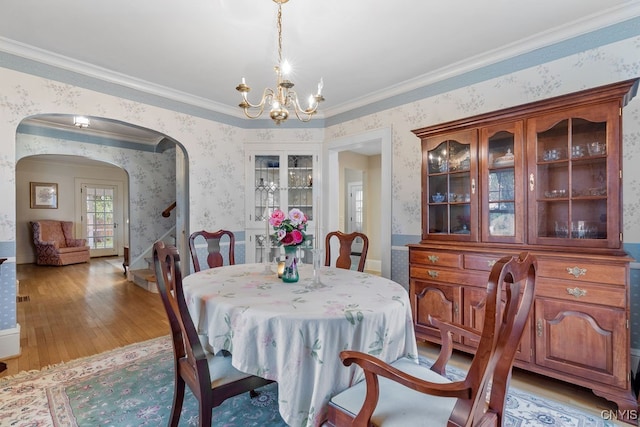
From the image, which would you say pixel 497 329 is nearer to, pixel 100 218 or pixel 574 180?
pixel 574 180

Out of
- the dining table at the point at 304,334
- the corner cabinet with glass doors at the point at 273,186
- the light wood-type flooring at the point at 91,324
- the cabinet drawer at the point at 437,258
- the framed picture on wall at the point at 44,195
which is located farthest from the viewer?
the framed picture on wall at the point at 44,195

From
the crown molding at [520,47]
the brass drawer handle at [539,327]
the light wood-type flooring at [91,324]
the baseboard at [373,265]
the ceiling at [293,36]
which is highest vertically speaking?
the ceiling at [293,36]

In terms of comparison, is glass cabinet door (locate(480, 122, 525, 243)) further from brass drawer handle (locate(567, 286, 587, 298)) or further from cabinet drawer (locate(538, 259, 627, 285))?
brass drawer handle (locate(567, 286, 587, 298))

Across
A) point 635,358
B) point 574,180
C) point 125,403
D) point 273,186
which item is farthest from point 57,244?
point 635,358

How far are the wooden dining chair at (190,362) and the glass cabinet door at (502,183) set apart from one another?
77.8 inches

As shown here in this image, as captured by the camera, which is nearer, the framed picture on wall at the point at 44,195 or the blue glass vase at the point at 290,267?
the blue glass vase at the point at 290,267

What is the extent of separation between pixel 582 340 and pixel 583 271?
1.38 ft

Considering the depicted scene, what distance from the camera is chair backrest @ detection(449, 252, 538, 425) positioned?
0.84 meters

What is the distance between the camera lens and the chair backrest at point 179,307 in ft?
4.25

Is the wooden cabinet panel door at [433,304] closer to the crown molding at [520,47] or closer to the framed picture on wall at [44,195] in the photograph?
the crown molding at [520,47]

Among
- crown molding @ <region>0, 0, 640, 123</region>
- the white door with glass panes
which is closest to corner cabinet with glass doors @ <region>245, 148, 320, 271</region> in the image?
crown molding @ <region>0, 0, 640, 123</region>

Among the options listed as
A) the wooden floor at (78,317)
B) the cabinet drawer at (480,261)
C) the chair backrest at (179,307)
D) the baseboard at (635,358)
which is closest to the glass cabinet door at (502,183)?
the cabinet drawer at (480,261)

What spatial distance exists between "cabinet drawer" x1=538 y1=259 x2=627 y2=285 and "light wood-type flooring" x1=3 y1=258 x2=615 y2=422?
0.79 meters

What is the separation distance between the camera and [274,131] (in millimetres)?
4285
